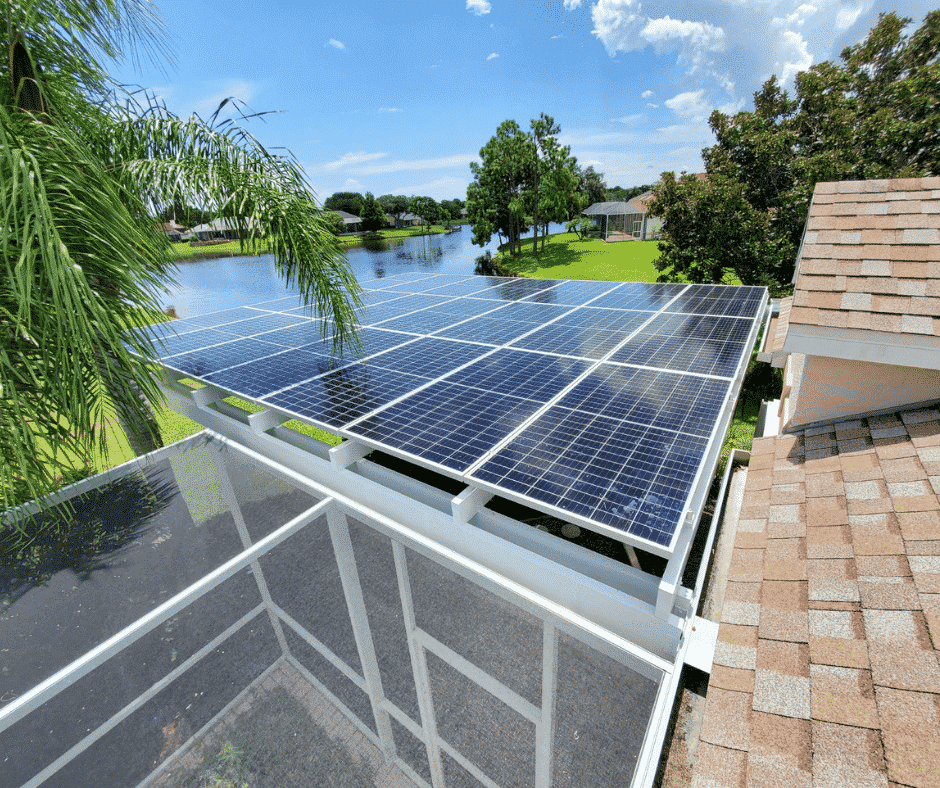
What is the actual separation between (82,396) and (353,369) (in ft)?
14.6

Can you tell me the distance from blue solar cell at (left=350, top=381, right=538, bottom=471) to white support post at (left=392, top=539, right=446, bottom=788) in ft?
5.27

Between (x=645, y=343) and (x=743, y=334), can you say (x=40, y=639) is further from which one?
(x=743, y=334)

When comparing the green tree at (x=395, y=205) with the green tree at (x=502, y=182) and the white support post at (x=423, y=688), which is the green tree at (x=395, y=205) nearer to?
the green tree at (x=502, y=182)

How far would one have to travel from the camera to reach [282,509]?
12.5m

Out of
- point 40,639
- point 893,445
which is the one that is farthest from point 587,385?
point 40,639

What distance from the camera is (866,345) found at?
489 cm

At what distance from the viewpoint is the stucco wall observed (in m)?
5.15

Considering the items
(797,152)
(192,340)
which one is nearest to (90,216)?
(192,340)

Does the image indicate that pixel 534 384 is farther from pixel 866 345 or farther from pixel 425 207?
pixel 425 207

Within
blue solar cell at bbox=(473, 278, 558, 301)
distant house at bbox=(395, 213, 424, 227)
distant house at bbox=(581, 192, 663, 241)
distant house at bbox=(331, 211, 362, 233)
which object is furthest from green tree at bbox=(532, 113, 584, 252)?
distant house at bbox=(395, 213, 424, 227)

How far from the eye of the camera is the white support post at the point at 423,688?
5902mm

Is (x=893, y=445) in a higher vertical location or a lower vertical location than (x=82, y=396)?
lower

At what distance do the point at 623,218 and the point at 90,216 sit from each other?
89.6 meters

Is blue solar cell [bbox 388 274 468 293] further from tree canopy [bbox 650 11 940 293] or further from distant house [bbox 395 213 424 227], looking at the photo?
distant house [bbox 395 213 424 227]
